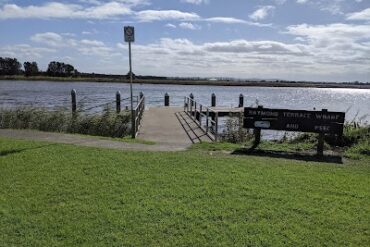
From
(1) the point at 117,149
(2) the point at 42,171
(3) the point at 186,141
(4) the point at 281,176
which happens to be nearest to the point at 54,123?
(3) the point at 186,141

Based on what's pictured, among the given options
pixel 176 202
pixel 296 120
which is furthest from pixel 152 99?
pixel 176 202

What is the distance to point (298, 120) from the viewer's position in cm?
1031

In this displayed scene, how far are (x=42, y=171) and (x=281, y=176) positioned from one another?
401 centimetres

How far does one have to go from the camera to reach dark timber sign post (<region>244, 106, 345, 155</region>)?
33.0 ft

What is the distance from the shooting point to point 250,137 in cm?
1452

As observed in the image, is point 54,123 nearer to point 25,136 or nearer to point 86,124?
point 86,124

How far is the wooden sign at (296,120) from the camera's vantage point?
33.0 ft

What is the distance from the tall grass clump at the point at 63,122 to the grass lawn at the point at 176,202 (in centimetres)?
645

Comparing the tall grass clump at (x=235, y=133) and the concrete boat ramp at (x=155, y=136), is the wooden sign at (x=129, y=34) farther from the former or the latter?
the tall grass clump at (x=235, y=133)

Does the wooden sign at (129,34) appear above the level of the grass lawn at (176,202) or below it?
above

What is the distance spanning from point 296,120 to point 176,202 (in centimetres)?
550

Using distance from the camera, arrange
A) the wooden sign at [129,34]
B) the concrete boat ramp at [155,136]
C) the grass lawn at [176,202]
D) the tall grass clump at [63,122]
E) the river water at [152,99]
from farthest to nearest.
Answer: the river water at [152,99] < the tall grass clump at [63,122] < the wooden sign at [129,34] < the concrete boat ramp at [155,136] < the grass lawn at [176,202]

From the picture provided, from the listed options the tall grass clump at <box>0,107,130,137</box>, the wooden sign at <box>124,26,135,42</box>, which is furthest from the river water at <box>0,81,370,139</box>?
the wooden sign at <box>124,26,135,42</box>

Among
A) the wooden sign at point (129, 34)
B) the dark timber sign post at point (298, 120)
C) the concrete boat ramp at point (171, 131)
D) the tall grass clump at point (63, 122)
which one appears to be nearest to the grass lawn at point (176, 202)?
the dark timber sign post at point (298, 120)
